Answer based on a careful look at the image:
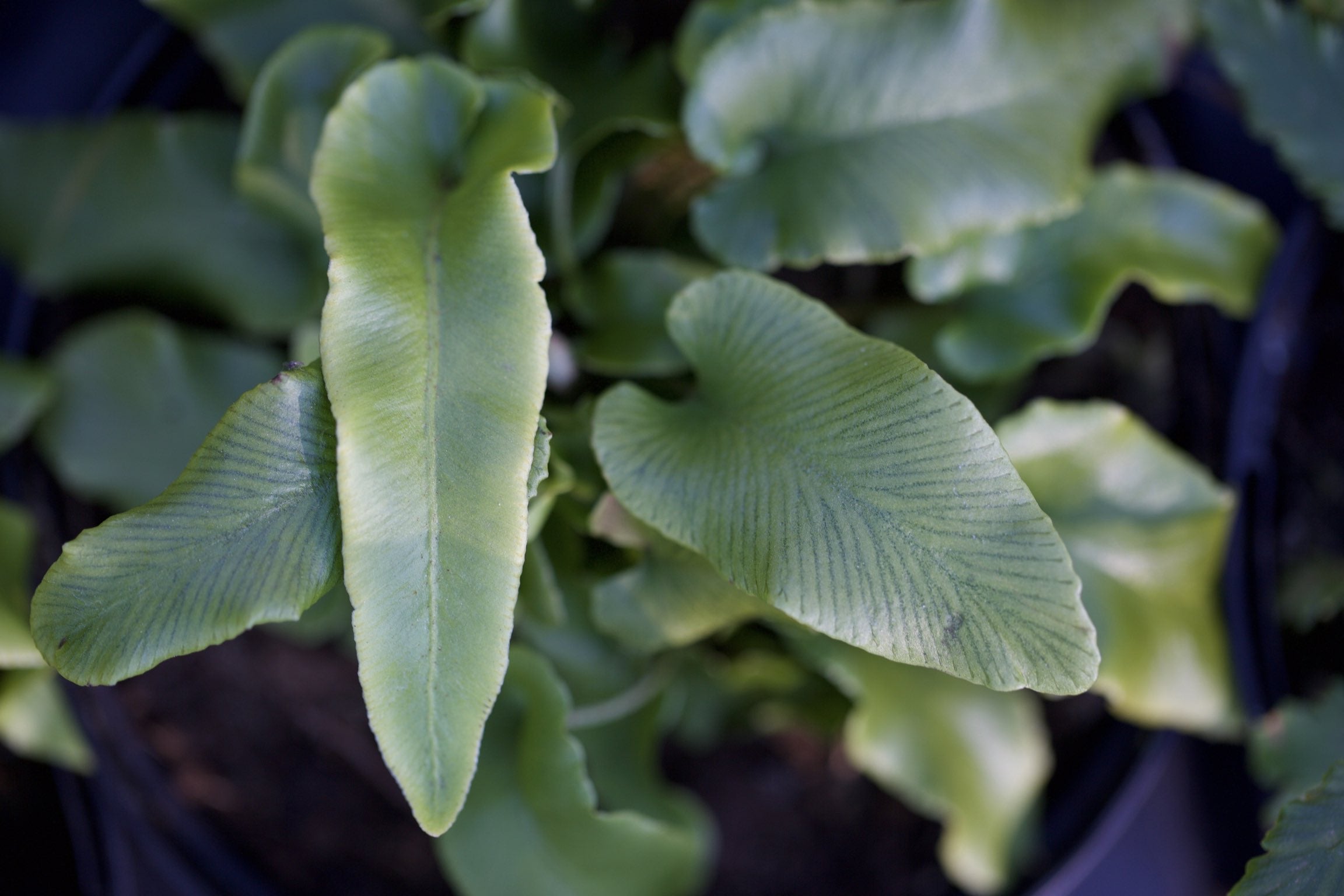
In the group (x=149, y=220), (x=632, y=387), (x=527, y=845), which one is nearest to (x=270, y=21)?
(x=149, y=220)

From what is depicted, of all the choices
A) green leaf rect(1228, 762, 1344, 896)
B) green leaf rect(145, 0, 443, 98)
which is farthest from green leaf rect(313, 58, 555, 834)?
green leaf rect(1228, 762, 1344, 896)

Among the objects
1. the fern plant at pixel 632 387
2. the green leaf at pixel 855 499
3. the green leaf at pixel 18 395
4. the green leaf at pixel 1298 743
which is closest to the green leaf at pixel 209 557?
A: the fern plant at pixel 632 387

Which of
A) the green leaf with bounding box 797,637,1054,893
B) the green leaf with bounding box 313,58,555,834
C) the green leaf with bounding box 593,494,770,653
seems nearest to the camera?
the green leaf with bounding box 313,58,555,834

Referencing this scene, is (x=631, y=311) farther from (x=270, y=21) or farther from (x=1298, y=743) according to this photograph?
(x=1298, y=743)

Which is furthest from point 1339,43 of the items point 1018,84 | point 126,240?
point 126,240

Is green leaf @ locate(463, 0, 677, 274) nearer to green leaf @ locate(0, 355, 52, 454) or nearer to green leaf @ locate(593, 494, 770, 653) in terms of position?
green leaf @ locate(593, 494, 770, 653)

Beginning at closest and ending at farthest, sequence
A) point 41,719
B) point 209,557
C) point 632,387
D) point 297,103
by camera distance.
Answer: point 209,557 → point 632,387 → point 297,103 → point 41,719
